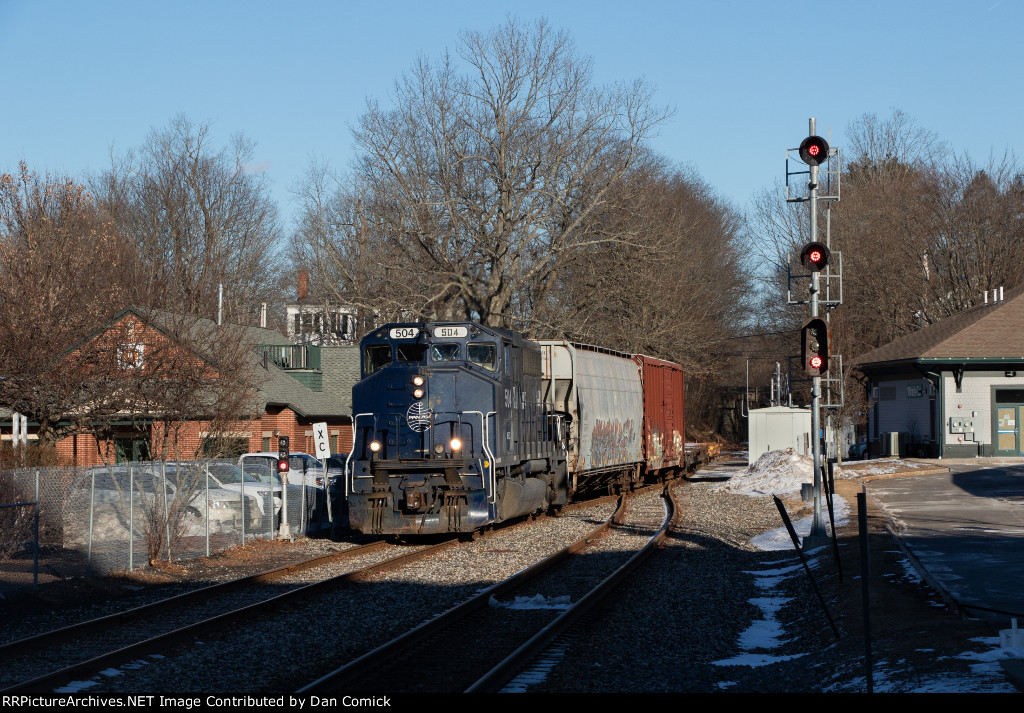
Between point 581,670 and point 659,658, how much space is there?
0.97 m

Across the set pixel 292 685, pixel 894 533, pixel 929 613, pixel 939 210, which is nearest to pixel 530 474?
pixel 894 533

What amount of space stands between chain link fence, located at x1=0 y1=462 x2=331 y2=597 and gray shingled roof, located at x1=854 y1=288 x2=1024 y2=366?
25.4 metres

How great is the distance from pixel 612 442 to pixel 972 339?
1797 centimetres

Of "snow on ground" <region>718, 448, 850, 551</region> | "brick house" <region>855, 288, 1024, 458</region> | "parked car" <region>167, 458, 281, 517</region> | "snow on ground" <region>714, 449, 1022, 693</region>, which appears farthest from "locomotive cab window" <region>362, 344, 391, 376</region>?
"brick house" <region>855, 288, 1024, 458</region>

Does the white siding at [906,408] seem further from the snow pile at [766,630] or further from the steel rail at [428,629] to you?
the steel rail at [428,629]

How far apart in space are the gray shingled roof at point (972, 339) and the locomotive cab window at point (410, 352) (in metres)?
23.2

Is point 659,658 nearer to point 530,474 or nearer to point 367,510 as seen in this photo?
point 367,510

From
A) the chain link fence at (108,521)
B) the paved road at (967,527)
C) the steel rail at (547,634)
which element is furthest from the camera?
the chain link fence at (108,521)

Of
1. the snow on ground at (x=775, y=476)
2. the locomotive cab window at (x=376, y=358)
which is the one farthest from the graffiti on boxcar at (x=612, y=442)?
the locomotive cab window at (x=376, y=358)

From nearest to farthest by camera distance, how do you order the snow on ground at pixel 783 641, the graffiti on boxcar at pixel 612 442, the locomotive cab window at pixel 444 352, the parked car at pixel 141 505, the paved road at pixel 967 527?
1. the snow on ground at pixel 783 641
2. the paved road at pixel 967 527
3. the parked car at pixel 141 505
4. the locomotive cab window at pixel 444 352
5. the graffiti on boxcar at pixel 612 442

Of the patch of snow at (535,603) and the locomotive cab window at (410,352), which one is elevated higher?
the locomotive cab window at (410,352)

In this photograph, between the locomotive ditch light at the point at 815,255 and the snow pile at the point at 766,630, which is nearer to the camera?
the snow pile at the point at 766,630

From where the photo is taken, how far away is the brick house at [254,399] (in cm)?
2523

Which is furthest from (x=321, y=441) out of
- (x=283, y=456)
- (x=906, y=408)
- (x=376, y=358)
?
(x=906, y=408)
